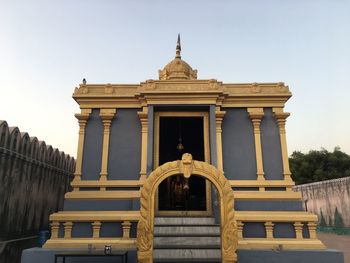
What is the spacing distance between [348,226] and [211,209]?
19.7 m

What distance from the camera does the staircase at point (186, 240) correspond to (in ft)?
24.2

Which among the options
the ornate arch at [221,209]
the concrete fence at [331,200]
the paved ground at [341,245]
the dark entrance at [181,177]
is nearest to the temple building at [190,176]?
the ornate arch at [221,209]

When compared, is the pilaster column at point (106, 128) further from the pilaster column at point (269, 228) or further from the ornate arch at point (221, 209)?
the pilaster column at point (269, 228)

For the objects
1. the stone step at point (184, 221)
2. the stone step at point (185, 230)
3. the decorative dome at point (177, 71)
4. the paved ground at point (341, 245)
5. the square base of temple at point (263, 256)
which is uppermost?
the decorative dome at point (177, 71)

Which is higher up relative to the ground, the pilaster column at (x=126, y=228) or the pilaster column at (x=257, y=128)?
the pilaster column at (x=257, y=128)

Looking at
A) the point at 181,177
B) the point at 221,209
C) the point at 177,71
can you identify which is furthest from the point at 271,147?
the point at 177,71

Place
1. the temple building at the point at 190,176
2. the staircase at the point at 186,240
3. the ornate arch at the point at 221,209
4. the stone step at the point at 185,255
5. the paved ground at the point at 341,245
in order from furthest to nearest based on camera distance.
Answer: the paved ground at the point at 341,245 < the temple building at the point at 190,176 < the staircase at the point at 186,240 < the stone step at the point at 185,255 < the ornate arch at the point at 221,209

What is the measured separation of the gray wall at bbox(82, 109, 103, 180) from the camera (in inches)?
368

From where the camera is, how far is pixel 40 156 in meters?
11.2

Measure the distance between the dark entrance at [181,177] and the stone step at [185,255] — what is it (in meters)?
4.72

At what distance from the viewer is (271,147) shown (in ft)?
31.1

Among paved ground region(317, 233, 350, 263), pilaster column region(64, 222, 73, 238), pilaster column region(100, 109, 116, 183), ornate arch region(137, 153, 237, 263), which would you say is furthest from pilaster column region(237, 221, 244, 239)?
paved ground region(317, 233, 350, 263)

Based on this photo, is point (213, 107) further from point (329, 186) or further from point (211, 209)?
point (329, 186)

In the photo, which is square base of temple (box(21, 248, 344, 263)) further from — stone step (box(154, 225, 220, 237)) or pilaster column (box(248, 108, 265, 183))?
pilaster column (box(248, 108, 265, 183))
